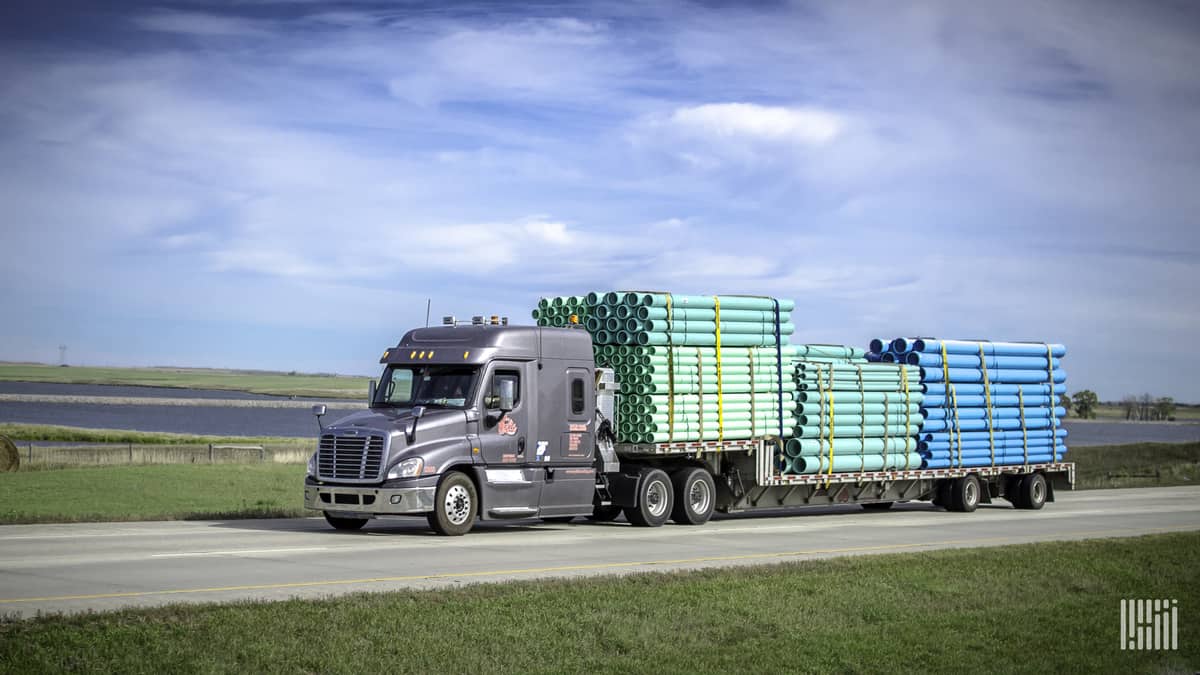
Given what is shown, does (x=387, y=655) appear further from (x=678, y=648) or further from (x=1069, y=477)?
(x=1069, y=477)

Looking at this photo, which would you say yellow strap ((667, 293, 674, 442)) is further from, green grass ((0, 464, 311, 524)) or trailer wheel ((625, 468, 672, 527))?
green grass ((0, 464, 311, 524))

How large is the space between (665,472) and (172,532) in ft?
28.5

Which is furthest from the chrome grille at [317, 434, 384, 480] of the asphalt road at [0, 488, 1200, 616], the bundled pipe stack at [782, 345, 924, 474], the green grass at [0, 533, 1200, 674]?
the bundled pipe stack at [782, 345, 924, 474]

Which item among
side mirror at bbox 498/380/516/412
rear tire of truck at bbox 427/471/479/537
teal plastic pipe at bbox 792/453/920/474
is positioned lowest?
rear tire of truck at bbox 427/471/479/537

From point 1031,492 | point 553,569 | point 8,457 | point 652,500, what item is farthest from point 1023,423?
point 8,457

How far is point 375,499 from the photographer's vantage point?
19609mm

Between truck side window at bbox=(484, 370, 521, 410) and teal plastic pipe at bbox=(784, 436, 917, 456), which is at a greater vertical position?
truck side window at bbox=(484, 370, 521, 410)

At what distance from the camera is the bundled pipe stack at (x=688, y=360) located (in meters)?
23.3

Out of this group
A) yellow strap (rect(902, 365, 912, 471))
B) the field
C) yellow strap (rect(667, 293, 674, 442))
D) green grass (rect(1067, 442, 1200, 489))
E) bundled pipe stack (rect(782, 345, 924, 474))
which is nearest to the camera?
yellow strap (rect(667, 293, 674, 442))

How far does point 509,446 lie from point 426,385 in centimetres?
168

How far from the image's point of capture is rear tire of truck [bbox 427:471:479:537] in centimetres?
2009

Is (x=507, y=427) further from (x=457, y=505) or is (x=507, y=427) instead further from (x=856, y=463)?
(x=856, y=463)

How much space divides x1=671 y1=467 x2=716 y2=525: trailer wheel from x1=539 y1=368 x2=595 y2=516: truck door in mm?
2117

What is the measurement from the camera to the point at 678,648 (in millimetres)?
11234
